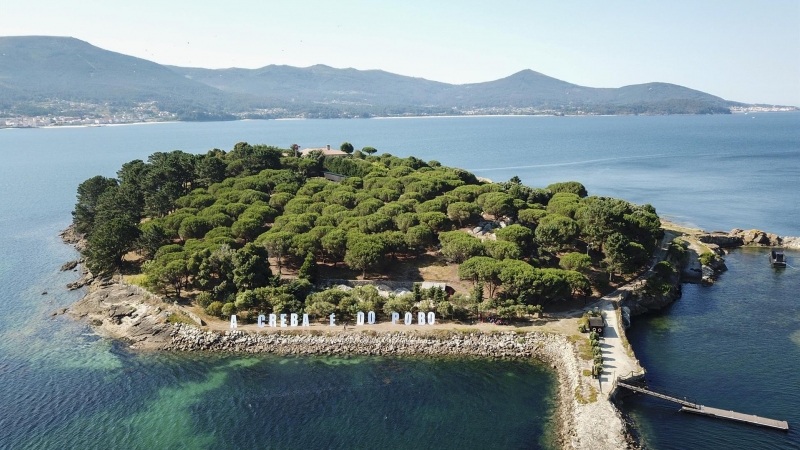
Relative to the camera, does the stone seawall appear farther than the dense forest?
No

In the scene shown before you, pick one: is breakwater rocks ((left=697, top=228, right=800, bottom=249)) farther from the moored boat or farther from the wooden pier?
the wooden pier

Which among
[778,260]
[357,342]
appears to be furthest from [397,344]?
[778,260]

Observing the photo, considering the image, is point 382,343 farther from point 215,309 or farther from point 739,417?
point 739,417

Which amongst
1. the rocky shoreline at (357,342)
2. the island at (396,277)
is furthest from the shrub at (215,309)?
the rocky shoreline at (357,342)

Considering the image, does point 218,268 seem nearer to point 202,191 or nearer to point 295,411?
point 295,411

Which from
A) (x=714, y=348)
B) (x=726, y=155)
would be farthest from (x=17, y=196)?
(x=726, y=155)

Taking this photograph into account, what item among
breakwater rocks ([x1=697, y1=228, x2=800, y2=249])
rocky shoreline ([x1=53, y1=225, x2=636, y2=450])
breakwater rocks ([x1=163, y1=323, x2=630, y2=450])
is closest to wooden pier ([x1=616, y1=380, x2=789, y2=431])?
rocky shoreline ([x1=53, y1=225, x2=636, y2=450])
